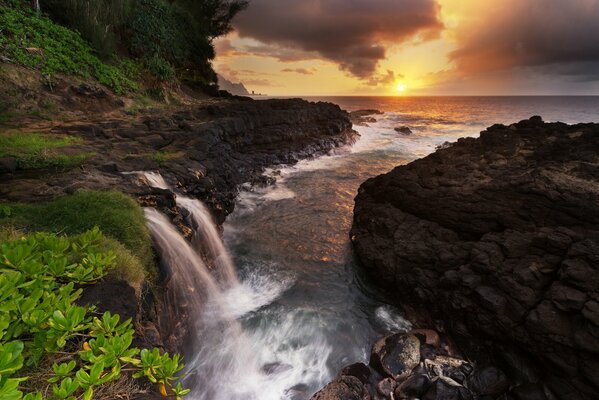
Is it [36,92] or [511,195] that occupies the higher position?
[36,92]

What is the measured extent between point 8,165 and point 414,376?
12.7 m

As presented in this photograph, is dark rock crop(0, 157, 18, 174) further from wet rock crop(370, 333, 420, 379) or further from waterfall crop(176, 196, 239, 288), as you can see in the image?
wet rock crop(370, 333, 420, 379)

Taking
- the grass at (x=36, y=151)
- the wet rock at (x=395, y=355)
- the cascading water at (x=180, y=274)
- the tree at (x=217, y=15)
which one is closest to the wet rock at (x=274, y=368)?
the wet rock at (x=395, y=355)

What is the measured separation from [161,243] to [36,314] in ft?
16.9

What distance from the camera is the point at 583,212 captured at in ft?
25.7

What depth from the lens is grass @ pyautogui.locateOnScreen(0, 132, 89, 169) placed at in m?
10.0

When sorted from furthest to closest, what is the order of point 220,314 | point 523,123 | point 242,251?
1. point 523,123
2. point 242,251
3. point 220,314

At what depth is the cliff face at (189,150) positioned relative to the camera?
30.3 feet

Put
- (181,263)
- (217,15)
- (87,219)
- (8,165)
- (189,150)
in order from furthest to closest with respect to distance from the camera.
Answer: (217,15) → (189,150) → (8,165) → (181,263) → (87,219)

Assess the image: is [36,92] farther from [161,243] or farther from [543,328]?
[543,328]

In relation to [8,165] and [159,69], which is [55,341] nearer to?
[8,165]

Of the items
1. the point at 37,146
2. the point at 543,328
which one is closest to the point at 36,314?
the point at 543,328

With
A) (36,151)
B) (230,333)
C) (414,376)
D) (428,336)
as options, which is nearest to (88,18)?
(36,151)

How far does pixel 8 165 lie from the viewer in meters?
9.33
